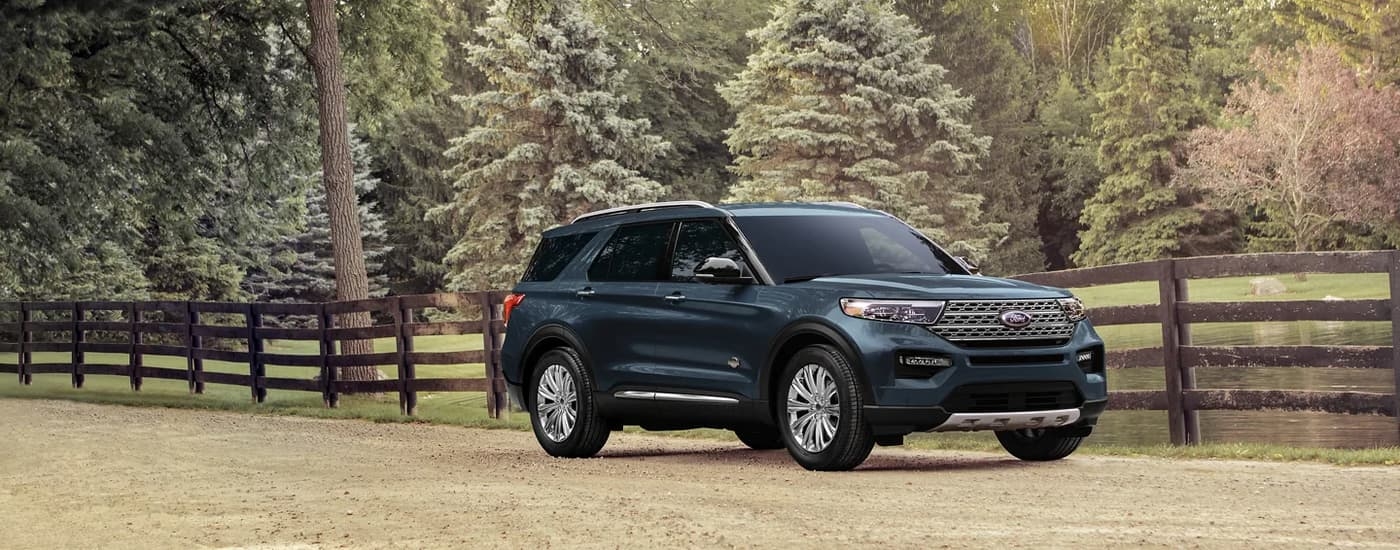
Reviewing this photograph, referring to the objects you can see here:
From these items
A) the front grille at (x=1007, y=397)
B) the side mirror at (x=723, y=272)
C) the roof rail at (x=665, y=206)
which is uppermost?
the roof rail at (x=665, y=206)

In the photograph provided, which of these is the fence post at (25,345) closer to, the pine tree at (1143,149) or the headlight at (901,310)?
the headlight at (901,310)

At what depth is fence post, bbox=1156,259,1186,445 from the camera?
12766 mm

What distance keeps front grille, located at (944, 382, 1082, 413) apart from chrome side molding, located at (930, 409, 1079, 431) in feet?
0.10

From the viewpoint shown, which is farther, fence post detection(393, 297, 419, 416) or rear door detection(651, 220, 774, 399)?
fence post detection(393, 297, 419, 416)

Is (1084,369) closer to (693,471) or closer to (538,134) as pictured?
(693,471)

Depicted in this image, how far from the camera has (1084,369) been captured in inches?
432

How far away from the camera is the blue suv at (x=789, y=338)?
10484 millimetres

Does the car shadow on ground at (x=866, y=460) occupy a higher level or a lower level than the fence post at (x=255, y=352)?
lower

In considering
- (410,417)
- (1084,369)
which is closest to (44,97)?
(410,417)

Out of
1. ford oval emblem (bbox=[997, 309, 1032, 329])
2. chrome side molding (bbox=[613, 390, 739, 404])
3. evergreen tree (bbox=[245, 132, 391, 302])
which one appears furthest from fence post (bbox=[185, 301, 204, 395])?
evergreen tree (bbox=[245, 132, 391, 302])

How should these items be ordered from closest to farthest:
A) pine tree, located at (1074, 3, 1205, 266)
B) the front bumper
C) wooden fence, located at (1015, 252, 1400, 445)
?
the front bumper → wooden fence, located at (1015, 252, 1400, 445) → pine tree, located at (1074, 3, 1205, 266)

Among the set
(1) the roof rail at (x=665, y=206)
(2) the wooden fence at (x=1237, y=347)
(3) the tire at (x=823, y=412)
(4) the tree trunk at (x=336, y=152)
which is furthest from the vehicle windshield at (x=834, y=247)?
(4) the tree trunk at (x=336, y=152)

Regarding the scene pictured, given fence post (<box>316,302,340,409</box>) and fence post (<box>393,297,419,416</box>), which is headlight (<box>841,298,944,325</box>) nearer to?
fence post (<box>393,297,419,416</box>)

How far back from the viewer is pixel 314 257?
60562mm
